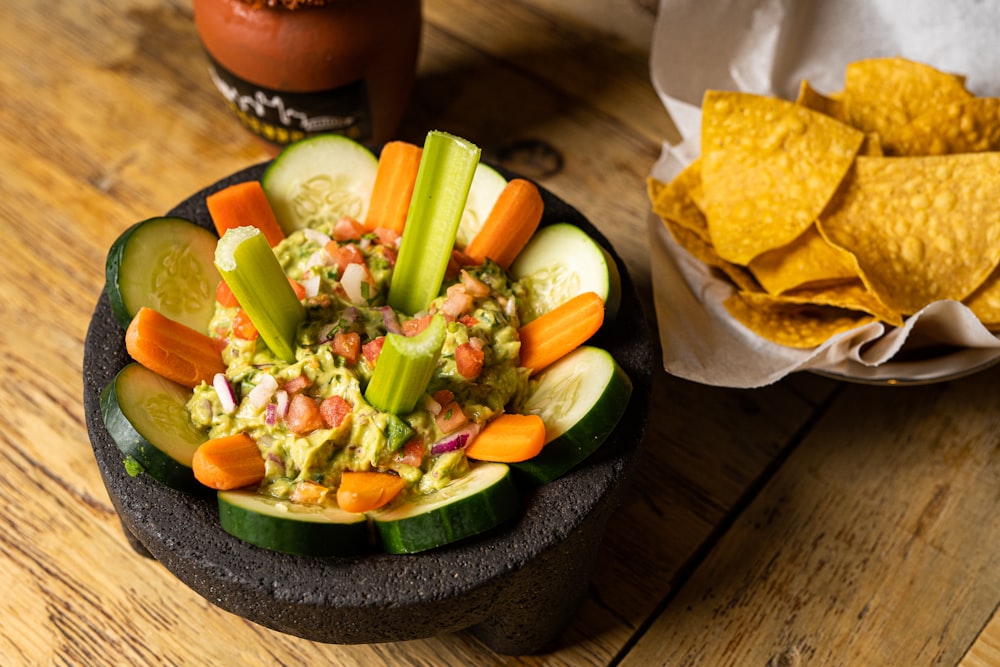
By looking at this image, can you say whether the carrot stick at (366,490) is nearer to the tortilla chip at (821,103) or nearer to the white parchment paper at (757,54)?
the white parchment paper at (757,54)

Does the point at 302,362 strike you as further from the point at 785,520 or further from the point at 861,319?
the point at 861,319

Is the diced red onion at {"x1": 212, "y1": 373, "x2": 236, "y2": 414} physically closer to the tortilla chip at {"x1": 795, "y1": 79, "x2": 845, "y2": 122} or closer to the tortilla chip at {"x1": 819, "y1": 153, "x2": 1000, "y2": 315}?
the tortilla chip at {"x1": 819, "y1": 153, "x2": 1000, "y2": 315}

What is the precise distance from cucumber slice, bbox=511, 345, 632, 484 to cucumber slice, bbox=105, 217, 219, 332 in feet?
2.19

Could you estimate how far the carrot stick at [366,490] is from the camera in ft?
5.18

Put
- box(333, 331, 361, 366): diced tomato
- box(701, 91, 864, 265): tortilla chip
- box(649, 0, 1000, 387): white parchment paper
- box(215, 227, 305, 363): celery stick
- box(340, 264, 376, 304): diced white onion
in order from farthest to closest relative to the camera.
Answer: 1. box(649, 0, 1000, 387): white parchment paper
2. box(701, 91, 864, 265): tortilla chip
3. box(340, 264, 376, 304): diced white onion
4. box(333, 331, 361, 366): diced tomato
5. box(215, 227, 305, 363): celery stick

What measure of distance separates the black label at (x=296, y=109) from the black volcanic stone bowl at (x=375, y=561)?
876 mm

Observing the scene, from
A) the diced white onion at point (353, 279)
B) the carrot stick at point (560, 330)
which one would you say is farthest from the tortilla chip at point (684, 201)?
the diced white onion at point (353, 279)

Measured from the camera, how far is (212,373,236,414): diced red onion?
1697 mm

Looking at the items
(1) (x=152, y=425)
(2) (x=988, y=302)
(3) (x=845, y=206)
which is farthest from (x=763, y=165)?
(1) (x=152, y=425)

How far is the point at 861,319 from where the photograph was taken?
92.0 inches

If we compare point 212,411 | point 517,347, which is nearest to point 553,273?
point 517,347

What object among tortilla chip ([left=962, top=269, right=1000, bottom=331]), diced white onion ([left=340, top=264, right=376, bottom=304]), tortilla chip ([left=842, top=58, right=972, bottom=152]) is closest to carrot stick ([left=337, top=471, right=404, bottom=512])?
diced white onion ([left=340, top=264, right=376, bottom=304])

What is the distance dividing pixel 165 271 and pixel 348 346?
396 mm

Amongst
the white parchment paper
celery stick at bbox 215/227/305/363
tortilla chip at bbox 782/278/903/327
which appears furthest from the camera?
the white parchment paper
